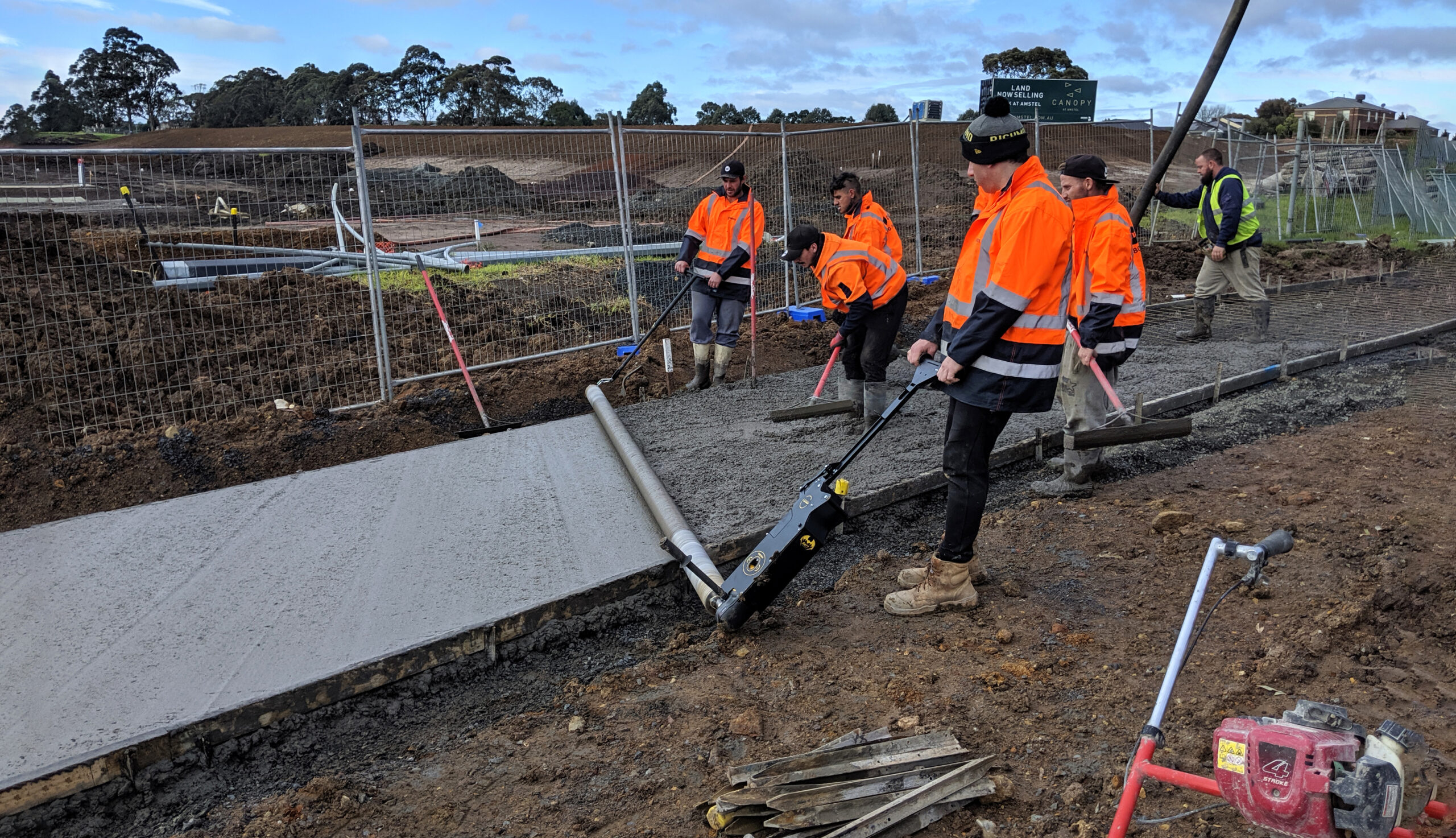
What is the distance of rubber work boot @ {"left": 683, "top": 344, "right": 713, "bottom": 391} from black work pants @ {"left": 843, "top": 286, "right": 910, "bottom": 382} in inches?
71.5

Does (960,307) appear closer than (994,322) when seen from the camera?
No

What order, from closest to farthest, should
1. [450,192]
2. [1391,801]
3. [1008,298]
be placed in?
[1391,801], [1008,298], [450,192]

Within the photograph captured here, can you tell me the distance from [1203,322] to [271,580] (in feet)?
28.4

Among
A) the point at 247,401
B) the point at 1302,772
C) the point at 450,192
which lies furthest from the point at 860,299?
the point at 247,401

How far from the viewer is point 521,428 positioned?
661 centimetres

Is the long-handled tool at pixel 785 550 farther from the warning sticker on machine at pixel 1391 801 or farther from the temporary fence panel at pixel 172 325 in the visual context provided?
the temporary fence panel at pixel 172 325

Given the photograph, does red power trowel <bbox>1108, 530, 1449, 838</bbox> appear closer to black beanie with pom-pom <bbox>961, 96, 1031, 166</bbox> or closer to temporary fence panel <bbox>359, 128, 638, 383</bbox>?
black beanie with pom-pom <bbox>961, 96, 1031, 166</bbox>

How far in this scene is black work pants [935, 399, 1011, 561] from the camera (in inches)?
147

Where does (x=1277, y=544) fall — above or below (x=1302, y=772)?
above

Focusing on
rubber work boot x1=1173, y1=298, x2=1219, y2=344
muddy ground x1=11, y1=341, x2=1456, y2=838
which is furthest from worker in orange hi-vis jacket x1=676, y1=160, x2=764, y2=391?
rubber work boot x1=1173, y1=298, x2=1219, y2=344

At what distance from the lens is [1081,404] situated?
17.8 ft

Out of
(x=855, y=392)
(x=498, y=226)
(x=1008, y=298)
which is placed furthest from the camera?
(x=498, y=226)

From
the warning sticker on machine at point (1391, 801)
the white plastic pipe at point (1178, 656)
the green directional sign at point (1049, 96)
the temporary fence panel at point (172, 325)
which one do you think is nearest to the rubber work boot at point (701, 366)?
the temporary fence panel at point (172, 325)

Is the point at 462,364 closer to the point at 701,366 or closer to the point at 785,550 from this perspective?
the point at 701,366
